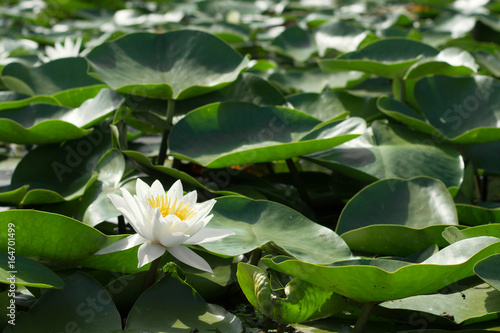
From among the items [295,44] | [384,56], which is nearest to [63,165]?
[384,56]

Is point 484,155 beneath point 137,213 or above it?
beneath

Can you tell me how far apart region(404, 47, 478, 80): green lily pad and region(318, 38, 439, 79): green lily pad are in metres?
0.02

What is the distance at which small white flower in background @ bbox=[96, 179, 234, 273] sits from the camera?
731 mm

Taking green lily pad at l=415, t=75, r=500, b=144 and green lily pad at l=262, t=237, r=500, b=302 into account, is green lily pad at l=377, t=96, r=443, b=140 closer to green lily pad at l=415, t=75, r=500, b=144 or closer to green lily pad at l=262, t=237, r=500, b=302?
green lily pad at l=415, t=75, r=500, b=144

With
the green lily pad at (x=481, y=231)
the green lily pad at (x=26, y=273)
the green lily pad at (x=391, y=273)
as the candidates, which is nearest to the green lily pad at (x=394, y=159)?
the green lily pad at (x=481, y=231)

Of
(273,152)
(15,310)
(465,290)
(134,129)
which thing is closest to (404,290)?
(465,290)

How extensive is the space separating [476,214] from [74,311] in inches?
28.3

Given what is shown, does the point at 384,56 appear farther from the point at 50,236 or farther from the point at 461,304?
the point at 50,236

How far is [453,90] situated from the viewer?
1.40 m

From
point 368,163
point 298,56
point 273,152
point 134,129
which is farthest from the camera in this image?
point 298,56

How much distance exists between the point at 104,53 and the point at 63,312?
0.74 meters

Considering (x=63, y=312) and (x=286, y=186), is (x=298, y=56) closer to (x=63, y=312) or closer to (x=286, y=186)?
(x=286, y=186)

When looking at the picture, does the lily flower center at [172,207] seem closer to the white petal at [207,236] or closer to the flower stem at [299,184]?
the white petal at [207,236]

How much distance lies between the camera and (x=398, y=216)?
98 cm
